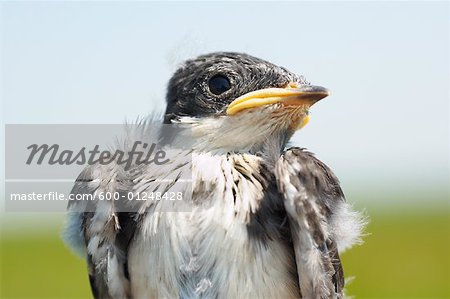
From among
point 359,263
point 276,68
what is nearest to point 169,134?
point 276,68

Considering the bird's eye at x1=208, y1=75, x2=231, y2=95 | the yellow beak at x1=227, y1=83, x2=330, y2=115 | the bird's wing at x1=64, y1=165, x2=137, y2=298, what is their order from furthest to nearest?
1. the bird's eye at x1=208, y1=75, x2=231, y2=95
2. the yellow beak at x1=227, y1=83, x2=330, y2=115
3. the bird's wing at x1=64, y1=165, x2=137, y2=298

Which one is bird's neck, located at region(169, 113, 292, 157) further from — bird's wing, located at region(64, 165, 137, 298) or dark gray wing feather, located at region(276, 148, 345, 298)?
bird's wing, located at region(64, 165, 137, 298)

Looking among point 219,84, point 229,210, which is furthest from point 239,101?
point 229,210

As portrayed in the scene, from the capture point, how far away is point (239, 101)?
3961 millimetres

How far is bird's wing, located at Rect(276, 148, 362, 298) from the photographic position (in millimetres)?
3578

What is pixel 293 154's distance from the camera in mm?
3818

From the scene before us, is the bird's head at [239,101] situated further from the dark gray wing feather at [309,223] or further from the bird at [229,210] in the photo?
the dark gray wing feather at [309,223]

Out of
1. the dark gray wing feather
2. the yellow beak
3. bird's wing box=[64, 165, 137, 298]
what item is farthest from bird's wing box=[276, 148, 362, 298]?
bird's wing box=[64, 165, 137, 298]

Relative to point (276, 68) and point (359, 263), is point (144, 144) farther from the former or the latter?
point (359, 263)

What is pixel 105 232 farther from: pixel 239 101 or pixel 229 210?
pixel 239 101

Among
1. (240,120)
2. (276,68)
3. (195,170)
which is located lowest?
(195,170)

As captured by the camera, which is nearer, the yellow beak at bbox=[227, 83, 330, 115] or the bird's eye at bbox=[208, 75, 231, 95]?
the yellow beak at bbox=[227, 83, 330, 115]

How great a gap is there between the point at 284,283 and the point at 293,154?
0.67 metres

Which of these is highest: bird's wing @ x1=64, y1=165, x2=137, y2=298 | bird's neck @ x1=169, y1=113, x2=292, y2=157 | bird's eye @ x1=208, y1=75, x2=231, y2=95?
bird's eye @ x1=208, y1=75, x2=231, y2=95
